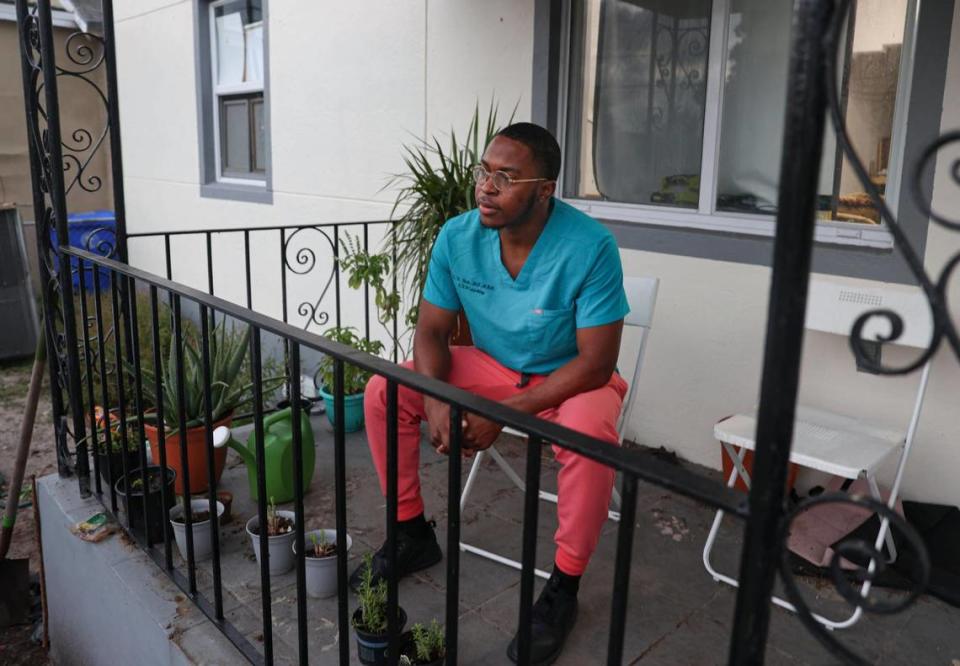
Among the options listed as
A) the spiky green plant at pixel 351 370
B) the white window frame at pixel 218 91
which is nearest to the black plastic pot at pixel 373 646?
the spiky green plant at pixel 351 370

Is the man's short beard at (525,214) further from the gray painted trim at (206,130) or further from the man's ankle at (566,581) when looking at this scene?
the gray painted trim at (206,130)

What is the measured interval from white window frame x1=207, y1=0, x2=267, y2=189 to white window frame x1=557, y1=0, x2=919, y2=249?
314cm

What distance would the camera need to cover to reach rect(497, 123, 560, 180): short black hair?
7.47 feet

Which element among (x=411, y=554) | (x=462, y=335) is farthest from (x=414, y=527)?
(x=462, y=335)

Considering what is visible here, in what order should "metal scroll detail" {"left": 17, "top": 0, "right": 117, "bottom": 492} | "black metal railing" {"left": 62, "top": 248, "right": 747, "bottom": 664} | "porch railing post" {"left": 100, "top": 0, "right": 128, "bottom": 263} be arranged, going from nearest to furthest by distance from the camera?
"black metal railing" {"left": 62, "top": 248, "right": 747, "bottom": 664}
"metal scroll detail" {"left": 17, "top": 0, "right": 117, "bottom": 492}
"porch railing post" {"left": 100, "top": 0, "right": 128, "bottom": 263}

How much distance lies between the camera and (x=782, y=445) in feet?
2.92

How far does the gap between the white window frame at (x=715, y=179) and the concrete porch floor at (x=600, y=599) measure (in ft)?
3.58

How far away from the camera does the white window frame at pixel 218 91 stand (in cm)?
611

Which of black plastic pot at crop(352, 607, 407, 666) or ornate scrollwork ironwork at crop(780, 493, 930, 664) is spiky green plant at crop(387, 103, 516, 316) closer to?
black plastic pot at crop(352, 607, 407, 666)

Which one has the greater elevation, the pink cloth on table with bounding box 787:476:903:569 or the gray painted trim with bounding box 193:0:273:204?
the gray painted trim with bounding box 193:0:273:204

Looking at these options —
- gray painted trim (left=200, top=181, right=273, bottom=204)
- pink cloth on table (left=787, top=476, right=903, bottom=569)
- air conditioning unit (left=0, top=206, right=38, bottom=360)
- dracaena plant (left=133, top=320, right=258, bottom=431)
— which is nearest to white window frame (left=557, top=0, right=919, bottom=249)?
pink cloth on table (left=787, top=476, right=903, bottom=569)

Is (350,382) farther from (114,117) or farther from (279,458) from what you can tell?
(114,117)

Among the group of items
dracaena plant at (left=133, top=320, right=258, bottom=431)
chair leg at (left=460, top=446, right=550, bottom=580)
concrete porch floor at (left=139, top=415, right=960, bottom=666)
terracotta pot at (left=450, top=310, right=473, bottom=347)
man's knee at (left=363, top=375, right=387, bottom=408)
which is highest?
terracotta pot at (left=450, top=310, right=473, bottom=347)

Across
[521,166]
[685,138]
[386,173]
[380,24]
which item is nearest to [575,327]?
[521,166]
